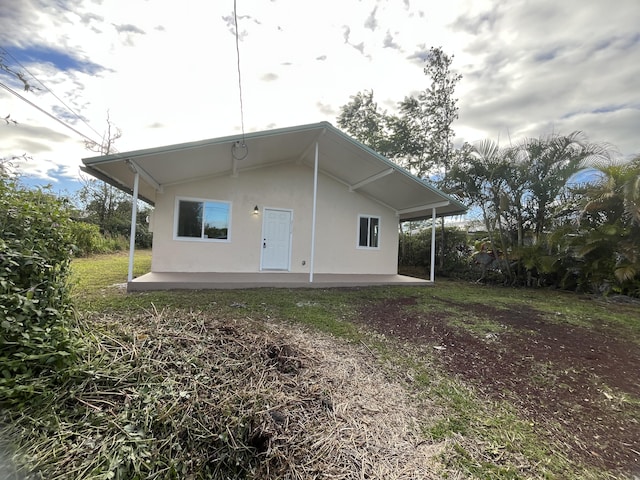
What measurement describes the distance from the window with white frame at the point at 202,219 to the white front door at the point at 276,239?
3.81ft

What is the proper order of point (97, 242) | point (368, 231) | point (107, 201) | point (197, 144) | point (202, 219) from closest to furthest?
1. point (197, 144)
2. point (202, 219)
3. point (368, 231)
4. point (97, 242)
5. point (107, 201)

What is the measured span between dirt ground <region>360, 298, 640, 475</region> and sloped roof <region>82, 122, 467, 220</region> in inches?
172

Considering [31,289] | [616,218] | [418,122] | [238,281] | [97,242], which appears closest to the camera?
[31,289]

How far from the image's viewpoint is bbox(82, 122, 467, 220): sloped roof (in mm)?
6398

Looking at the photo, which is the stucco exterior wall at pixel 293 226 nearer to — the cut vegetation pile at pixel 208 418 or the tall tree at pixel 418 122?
the tall tree at pixel 418 122

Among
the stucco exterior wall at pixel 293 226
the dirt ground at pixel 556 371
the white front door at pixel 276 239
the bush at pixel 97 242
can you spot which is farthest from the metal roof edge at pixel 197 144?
the bush at pixel 97 242

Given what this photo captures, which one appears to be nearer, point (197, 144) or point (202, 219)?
point (197, 144)

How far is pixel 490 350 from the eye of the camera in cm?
395

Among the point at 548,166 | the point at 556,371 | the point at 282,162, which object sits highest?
the point at 548,166

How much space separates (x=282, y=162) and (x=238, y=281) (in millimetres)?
4156

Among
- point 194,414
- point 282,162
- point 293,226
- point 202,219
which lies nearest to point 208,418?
point 194,414

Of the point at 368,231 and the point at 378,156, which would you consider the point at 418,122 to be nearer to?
the point at 368,231

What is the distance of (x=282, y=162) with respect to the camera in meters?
9.62

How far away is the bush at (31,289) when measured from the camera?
1.49 m
